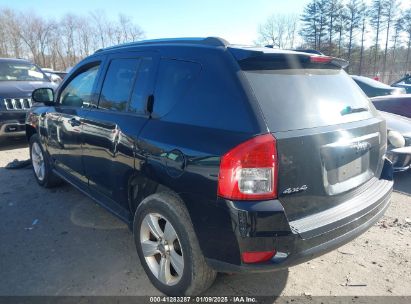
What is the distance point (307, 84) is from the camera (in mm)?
2500

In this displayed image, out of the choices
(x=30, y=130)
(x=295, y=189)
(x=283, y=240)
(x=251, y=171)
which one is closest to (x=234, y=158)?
(x=251, y=171)

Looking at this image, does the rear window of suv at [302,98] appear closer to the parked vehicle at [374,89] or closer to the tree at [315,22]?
the parked vehicle at [374,89]

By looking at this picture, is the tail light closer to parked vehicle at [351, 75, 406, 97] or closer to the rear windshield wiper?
the rear windshield wiper

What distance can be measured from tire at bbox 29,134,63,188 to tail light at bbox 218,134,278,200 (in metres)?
3.45

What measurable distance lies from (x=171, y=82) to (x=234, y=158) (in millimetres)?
901

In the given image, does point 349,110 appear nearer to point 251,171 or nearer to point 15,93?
point 251,171

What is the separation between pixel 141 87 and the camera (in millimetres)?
2871

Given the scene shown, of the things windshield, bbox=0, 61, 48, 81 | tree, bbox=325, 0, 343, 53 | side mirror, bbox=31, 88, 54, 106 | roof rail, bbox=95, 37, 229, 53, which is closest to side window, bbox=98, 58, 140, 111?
roof rail, bbox=95, 37, 229, 53

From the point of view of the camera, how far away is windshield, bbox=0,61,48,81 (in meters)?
8.30

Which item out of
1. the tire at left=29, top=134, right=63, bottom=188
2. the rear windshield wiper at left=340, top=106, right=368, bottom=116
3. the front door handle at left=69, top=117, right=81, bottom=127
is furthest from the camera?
the tire at left=29, top=134, right=63, bottom=188

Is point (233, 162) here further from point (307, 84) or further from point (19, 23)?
point (19, 23)

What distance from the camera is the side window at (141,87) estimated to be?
2.82m

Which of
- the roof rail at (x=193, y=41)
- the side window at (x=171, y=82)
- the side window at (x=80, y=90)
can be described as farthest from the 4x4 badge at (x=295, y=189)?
the side window at (x=80, y=90)

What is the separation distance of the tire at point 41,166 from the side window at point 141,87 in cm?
239
